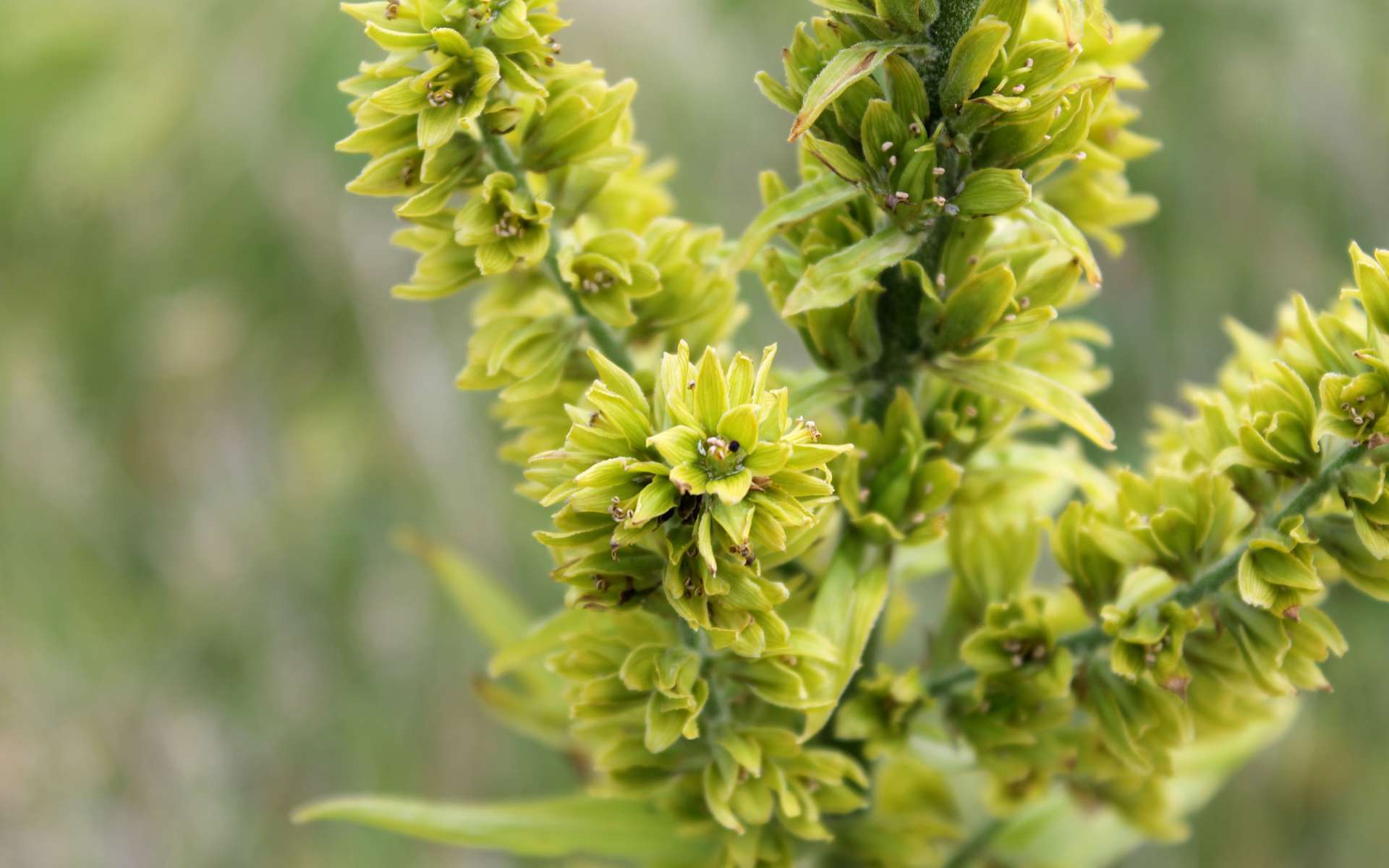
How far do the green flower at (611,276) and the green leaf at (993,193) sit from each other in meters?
0.35

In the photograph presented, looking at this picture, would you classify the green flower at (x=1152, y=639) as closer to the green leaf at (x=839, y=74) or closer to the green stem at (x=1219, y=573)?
the green stem at (x=1219, y=573)

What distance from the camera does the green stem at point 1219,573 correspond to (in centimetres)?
124

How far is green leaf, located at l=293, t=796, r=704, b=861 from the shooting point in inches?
59.2

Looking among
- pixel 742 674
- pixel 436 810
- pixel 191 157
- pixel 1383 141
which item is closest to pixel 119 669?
pixel 191 157

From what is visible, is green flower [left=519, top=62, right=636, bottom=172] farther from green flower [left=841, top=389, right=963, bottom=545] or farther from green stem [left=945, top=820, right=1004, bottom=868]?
green stem [left=945, top=820, right=1004, bottom=868]

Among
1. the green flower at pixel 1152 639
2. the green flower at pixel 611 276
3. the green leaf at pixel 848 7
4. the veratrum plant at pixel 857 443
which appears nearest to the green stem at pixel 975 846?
the veratrum plant at pixel 857 443

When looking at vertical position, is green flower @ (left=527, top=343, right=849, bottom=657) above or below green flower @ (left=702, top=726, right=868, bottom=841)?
above

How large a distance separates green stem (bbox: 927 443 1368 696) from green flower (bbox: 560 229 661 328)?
0.60 metres

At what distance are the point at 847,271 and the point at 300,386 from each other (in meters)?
3.13

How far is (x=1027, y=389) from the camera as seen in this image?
1307 mm

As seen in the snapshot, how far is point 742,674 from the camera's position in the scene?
1.34 meters

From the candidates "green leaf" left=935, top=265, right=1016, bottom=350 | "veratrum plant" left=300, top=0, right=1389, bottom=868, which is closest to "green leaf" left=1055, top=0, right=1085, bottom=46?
"veratrum plant" left=300, top=0, right=1389, bottom=868

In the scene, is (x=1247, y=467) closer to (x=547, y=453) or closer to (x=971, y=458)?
(x=971, y=458)

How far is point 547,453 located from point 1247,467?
2.46 ft
